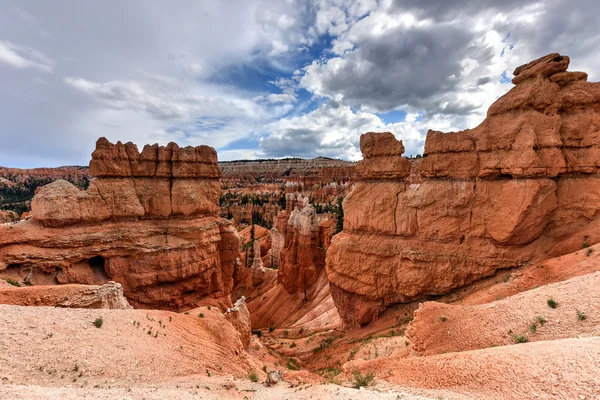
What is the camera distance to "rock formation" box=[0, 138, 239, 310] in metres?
18.2

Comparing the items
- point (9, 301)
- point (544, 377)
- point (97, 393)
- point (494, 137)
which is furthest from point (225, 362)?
point (494, 137)

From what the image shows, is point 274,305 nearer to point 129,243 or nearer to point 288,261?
point 288,261

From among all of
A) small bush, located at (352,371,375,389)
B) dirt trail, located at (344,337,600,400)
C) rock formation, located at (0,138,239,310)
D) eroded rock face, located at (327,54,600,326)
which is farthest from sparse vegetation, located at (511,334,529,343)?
rock formation, located at (0,138,239,310)

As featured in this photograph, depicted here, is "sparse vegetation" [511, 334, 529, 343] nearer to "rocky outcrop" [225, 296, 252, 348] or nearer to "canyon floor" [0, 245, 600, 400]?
"canyon floor" [0, 245, 600, 400]

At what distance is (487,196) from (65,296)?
2154 cm

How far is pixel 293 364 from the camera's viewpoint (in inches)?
706

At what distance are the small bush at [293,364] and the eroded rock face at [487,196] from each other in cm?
540

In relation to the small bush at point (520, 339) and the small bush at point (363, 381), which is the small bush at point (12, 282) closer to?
the small bush at point (363, 381)

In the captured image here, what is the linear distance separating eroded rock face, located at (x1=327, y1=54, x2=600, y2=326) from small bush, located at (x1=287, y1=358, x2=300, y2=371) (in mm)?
5404

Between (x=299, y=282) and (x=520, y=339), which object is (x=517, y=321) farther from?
(x=299, y=282)

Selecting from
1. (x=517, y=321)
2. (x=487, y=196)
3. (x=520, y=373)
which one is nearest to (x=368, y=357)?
(x=517, y=321)

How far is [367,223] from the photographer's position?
19.1 m

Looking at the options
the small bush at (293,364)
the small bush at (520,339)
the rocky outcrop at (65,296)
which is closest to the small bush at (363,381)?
the small bush at (520,339)

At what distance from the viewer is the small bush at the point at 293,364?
17250mm
